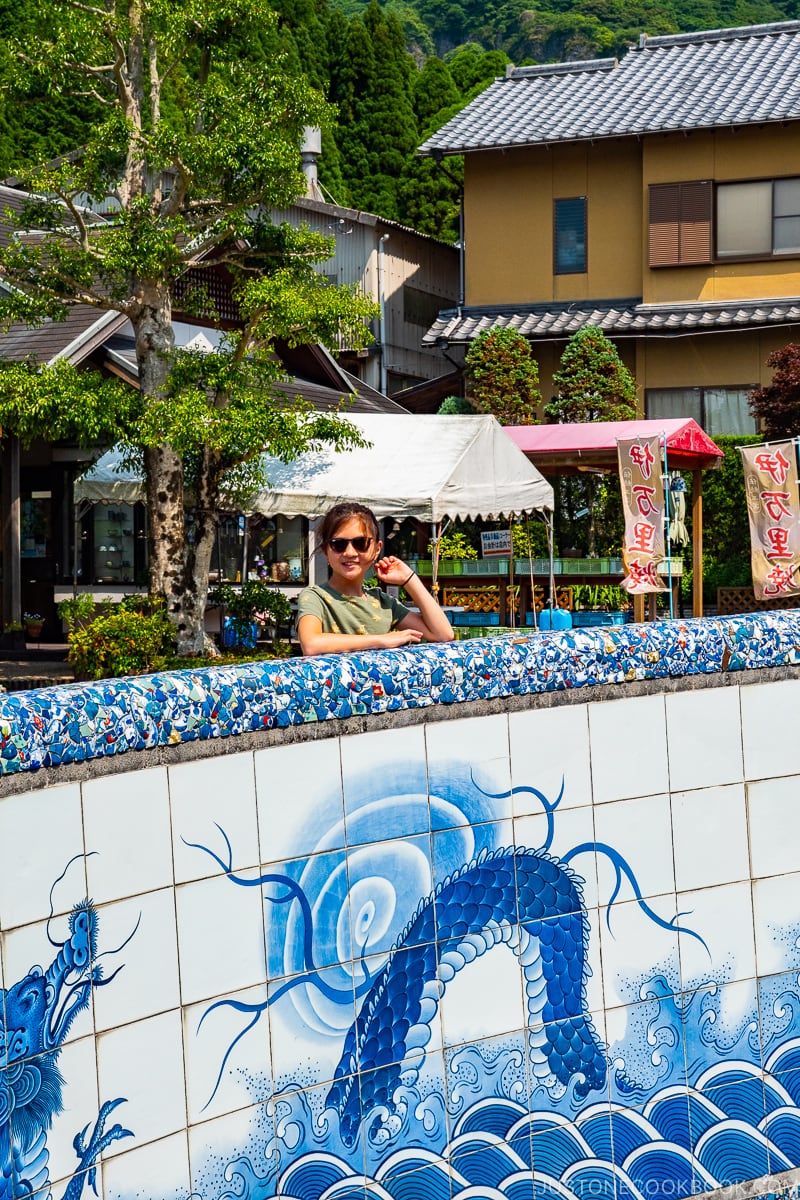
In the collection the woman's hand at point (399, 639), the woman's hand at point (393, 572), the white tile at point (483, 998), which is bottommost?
the white tile at point (483, 998)

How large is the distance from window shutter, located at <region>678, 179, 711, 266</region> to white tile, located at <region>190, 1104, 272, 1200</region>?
24.1 metres

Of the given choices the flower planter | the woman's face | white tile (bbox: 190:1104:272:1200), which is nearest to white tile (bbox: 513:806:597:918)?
white tile (bbox: 190:1104:272:1200)

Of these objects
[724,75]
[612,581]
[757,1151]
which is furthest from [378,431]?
[724,75]

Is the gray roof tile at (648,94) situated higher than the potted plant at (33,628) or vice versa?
the gray roof tile at (648,94)

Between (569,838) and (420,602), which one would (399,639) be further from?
(569,838)

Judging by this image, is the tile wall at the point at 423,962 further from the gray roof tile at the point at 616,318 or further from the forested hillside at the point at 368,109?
the forested hillside at the point at 368,109

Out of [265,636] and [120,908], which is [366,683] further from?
[265,636]

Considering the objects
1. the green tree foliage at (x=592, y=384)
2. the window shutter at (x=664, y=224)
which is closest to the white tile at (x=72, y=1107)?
the green tree foliage at (x=592, y=384)

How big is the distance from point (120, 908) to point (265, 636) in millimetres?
13810

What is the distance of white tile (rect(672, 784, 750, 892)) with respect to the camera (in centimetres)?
336

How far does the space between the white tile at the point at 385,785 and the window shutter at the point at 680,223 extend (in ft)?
77.3

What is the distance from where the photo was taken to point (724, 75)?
26.1 m

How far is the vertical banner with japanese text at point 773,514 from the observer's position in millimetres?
14727

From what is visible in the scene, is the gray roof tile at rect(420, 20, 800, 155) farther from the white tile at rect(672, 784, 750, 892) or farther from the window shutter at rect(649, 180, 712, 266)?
the white tile at rect(672, 784, 750, 892)
